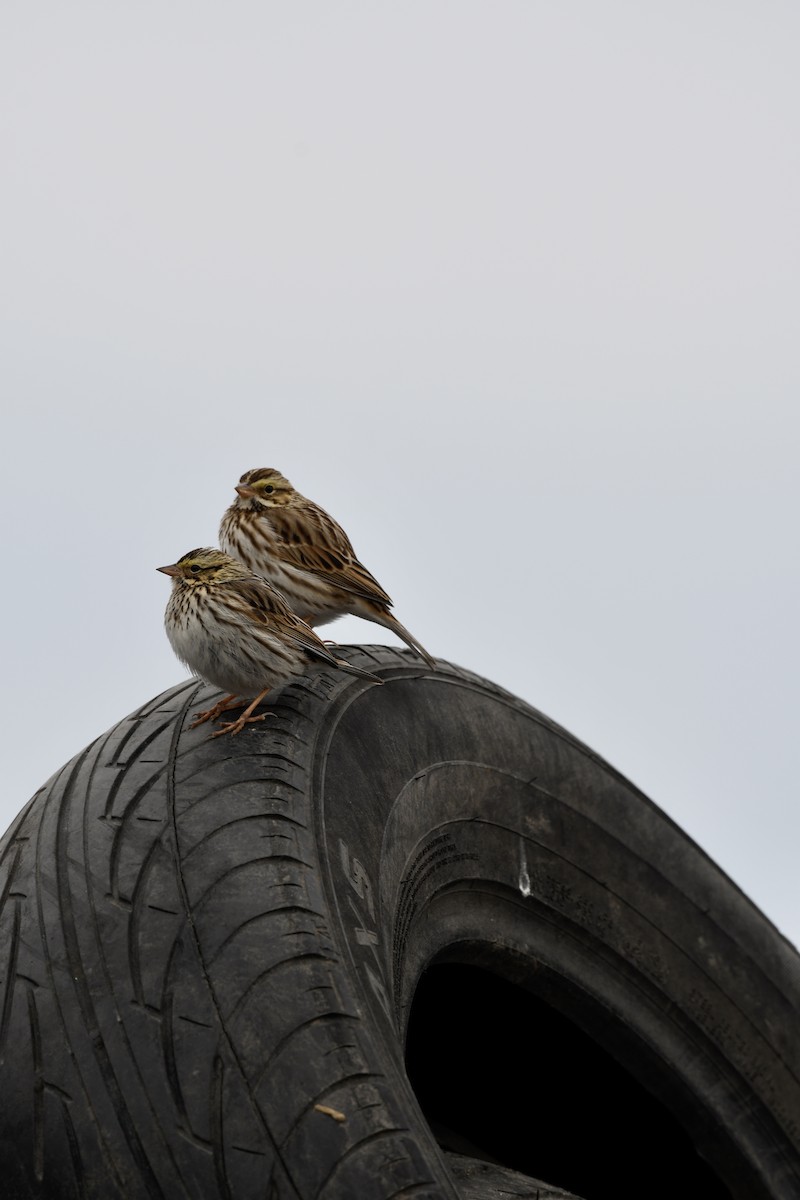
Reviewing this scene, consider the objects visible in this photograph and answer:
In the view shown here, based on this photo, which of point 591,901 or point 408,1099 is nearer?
point 408,1099

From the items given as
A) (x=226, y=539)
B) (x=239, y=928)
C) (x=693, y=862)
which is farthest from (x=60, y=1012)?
(x=693, y=862)

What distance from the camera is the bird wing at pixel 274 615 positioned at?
3615 mm

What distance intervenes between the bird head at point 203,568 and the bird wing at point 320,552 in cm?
64

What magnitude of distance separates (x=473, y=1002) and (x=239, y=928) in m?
1.76

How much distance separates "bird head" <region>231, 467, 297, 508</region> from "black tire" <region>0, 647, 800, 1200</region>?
2.42 feet

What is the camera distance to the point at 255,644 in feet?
11.4

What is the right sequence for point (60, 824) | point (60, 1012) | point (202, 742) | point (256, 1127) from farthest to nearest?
point (202, 742) → point (60, 824) → point (60, 1012) → point (256, 1127)

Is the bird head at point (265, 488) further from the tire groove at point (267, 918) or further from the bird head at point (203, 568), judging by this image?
the tire groove at point (267, 918)

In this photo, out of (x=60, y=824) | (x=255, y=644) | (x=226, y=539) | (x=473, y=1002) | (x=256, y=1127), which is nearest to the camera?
(x=256, y=1127)

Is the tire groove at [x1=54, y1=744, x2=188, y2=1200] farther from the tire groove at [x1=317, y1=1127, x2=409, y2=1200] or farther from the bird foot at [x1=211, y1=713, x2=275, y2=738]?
the bird foot at [x1=211, y1=713, x2=275, y2=738]

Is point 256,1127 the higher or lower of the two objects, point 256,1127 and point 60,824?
the lower

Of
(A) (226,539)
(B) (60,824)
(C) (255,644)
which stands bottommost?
(B) (60,824)

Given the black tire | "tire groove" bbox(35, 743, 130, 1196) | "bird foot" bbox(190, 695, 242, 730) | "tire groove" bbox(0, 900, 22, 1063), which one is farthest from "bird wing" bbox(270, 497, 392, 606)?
"tire groove" bbox(0, 900, 22, 1063)

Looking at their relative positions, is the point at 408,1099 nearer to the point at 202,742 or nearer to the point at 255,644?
the point at 202,742
